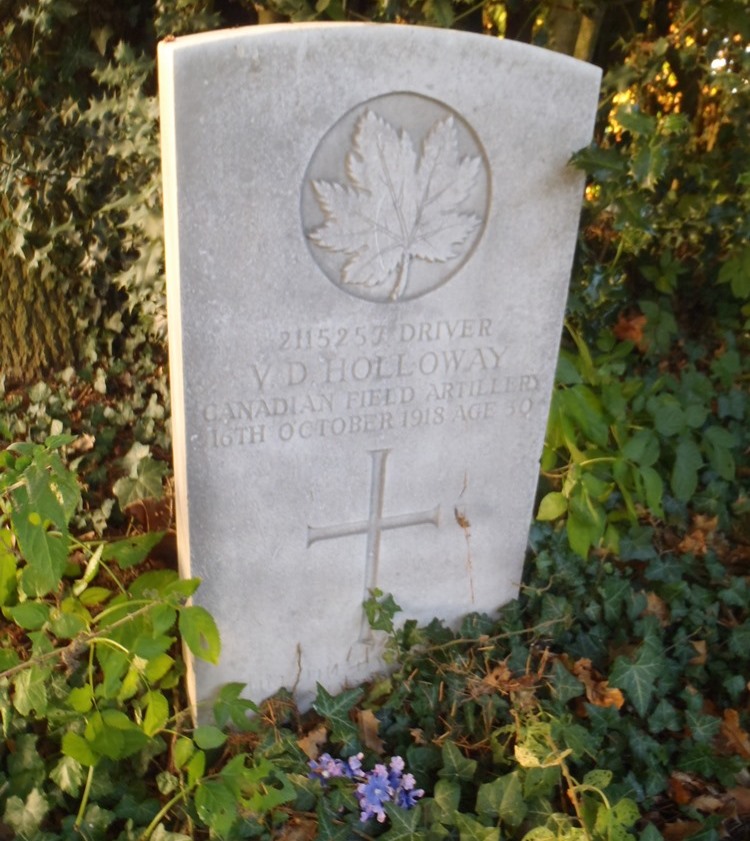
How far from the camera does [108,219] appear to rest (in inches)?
123

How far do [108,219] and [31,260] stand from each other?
0.42 meters

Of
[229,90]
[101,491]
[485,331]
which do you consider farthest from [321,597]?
[229,90]

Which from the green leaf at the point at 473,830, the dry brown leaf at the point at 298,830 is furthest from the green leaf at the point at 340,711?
the green leaf at the point at 473,830

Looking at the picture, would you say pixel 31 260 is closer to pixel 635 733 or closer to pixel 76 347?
pixel 76 347

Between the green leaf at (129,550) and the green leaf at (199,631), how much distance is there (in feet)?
1.26

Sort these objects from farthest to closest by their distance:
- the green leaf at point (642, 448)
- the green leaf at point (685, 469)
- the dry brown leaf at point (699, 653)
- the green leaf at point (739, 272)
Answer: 1. the green leaf at point (739, 272)
2. the green leaf at point (685, 469)
3. the green leaf at point (642, 448)
4. the dry brown leaf at point (699, 653)

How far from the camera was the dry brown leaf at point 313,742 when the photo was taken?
2.22 m

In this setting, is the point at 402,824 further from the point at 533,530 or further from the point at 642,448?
the point at 642,448

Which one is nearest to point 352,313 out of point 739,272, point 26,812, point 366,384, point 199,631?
point 366,384

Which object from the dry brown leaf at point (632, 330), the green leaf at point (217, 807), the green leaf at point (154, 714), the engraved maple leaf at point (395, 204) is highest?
the engraved maple leaf at point (395, 204)

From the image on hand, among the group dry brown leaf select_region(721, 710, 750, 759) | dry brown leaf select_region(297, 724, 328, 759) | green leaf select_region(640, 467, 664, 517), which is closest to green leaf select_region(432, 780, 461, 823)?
dry brown leaf select_region(297, 724, 328, 759)

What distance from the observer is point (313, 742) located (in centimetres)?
225

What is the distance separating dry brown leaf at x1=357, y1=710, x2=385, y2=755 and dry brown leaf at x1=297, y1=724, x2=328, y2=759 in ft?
0.36

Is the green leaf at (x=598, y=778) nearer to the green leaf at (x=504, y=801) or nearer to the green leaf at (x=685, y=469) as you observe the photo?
the green leaf at (x=504, y=801)
